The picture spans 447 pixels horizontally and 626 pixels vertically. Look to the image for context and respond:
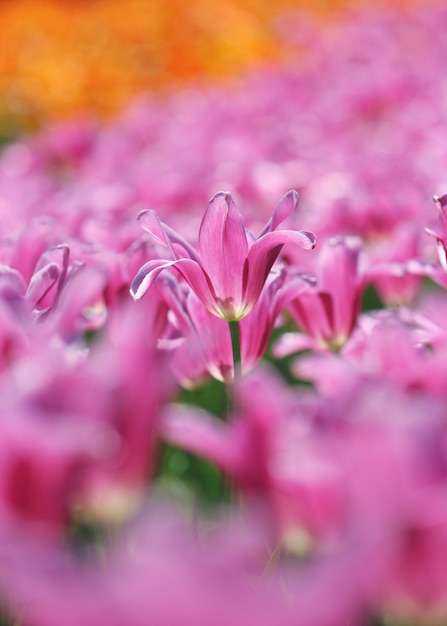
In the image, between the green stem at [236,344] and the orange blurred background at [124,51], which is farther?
the orange blurred background at [124,51]

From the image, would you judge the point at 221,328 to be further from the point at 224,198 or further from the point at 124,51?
the point at 124,51

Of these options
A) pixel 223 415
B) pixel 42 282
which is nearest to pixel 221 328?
pixel 42 282

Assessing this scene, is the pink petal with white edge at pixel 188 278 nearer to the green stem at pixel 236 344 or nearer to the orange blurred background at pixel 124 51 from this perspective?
the green stem at pixel 236 344

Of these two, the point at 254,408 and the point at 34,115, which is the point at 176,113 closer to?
the point at 34,115

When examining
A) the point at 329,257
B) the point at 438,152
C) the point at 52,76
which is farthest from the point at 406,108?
the point at 52,76

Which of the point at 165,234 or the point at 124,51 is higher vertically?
the point at 124,51

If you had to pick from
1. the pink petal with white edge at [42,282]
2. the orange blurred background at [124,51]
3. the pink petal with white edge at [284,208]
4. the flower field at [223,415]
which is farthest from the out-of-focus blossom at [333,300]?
the orange blurred background at [124,51]

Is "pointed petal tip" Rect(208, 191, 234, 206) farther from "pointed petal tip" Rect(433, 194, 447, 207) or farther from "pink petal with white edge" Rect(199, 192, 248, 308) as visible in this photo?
"pointed petal tip" Rect(433, 194, 447, 207)
